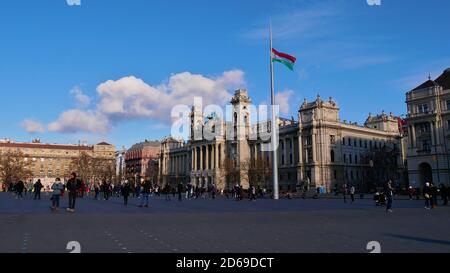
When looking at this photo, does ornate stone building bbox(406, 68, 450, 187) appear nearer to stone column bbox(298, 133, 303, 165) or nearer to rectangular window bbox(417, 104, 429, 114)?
rectangular window bbox(417, 104, 429, 114)

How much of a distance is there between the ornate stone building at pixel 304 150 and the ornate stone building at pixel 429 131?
15.8m

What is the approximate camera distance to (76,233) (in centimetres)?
1228

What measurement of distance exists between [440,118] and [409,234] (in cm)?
6941

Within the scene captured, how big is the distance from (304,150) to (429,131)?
107 feet

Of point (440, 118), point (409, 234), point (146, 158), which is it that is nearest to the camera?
point (409, 234)

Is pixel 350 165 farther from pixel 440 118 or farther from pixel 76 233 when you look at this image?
pixel 76 233

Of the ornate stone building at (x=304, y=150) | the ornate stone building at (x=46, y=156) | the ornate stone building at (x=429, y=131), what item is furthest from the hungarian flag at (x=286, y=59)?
the ornate stone building at (x=46, y=156)

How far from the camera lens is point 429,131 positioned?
75438mm

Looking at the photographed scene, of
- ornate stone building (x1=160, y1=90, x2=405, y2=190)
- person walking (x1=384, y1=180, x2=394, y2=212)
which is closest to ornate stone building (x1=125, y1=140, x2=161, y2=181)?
ornate stone building (x1=160, y1=90, x2=405, y2=190)

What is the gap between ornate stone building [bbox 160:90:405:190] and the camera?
322ft

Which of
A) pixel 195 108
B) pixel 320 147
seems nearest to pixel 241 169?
pixel 320 147

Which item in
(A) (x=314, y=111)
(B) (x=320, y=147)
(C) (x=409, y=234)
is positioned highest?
(A) (x=314, y=111)

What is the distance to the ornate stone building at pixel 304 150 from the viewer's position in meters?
98.1

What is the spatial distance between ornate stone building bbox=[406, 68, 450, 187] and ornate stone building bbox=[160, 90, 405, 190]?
1577 centimetres
